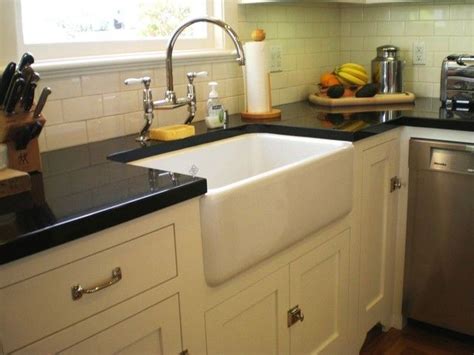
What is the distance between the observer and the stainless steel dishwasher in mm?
2182

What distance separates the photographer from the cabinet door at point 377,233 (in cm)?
214

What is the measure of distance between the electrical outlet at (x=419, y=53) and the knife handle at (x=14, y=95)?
212 cm

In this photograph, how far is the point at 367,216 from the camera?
2156mm

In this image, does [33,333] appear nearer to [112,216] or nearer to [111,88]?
[112,216]

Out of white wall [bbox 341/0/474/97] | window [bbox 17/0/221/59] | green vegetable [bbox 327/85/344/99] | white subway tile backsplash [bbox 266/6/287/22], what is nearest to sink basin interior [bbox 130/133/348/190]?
window [bbox 17/0/221/59]

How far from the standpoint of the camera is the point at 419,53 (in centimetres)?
289

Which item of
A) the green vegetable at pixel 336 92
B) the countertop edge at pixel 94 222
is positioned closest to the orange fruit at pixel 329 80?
the green vegetable at pixel 336 92

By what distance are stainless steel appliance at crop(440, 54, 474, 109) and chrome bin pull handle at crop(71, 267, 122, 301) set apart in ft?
6.05

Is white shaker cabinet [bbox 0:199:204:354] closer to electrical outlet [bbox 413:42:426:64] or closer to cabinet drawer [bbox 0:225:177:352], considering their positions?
cabinet drawer [bbox 0:225:177:352]

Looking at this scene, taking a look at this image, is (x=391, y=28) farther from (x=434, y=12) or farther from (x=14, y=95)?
(x=14, y=95)

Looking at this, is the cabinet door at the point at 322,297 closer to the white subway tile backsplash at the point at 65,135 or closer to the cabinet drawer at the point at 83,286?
the cabinet drawer at the point at 83,286

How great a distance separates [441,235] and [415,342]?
19.6 inches

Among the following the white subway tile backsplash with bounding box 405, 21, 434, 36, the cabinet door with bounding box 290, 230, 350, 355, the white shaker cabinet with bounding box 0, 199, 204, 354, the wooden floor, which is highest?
the white subway tile backsplash with bounding box 405, 21, 434, 36

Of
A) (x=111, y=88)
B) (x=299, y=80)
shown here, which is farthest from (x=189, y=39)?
(x=299, y=80)
